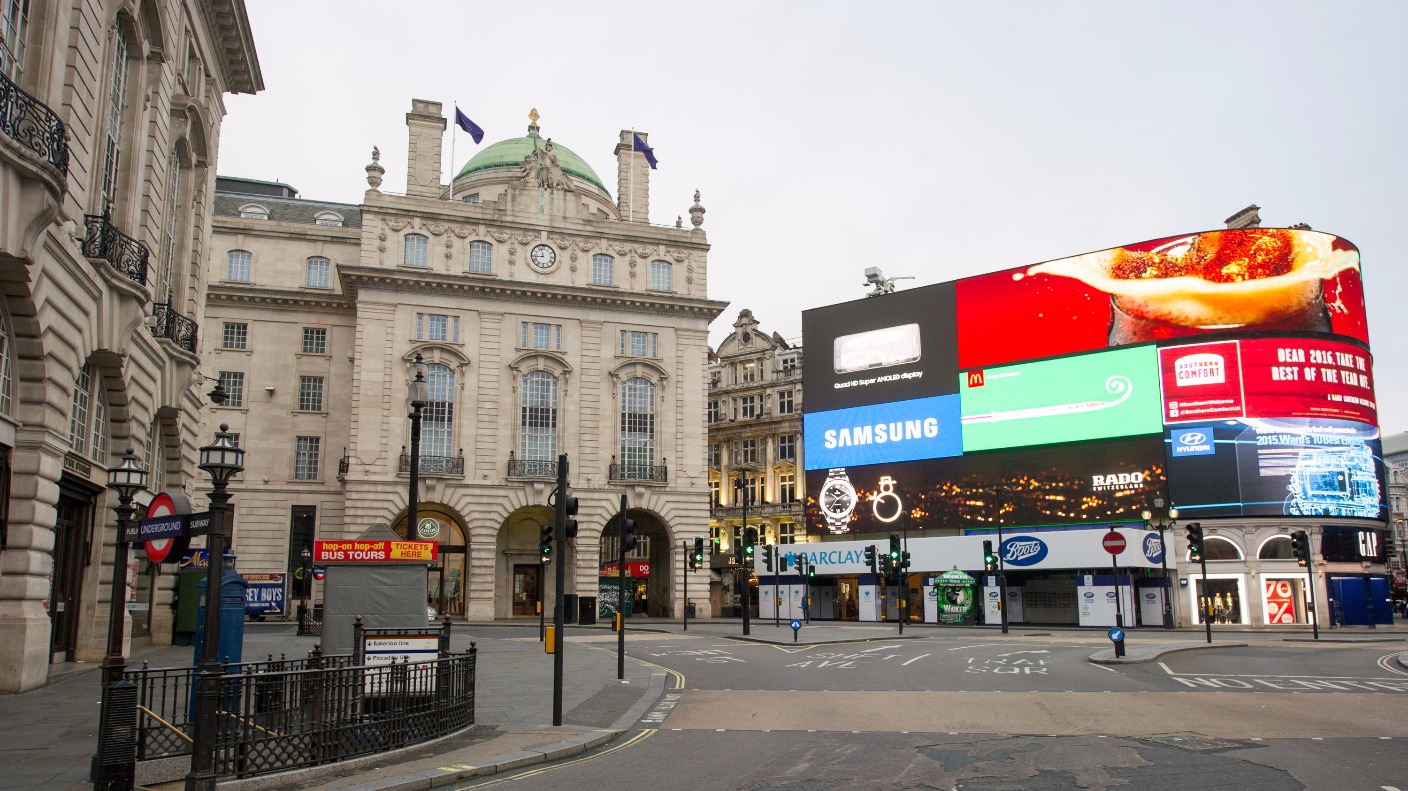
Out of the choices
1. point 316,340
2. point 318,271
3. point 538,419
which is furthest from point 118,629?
point 318,271

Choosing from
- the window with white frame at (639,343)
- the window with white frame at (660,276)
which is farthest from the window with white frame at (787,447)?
the window with white frame at (660,276)

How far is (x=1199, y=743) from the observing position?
1366cm

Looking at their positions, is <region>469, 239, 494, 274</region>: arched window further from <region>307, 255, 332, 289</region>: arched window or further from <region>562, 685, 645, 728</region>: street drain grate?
<region>562, 685, 645, 728</region>: street drain grate

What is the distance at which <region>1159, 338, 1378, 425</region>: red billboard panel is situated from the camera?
52.1 m

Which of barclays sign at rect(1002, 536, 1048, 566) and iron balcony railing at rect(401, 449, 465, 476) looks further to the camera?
iron balcony railing at rect(401, 449, 465, 476)

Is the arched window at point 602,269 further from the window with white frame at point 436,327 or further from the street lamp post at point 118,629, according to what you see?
the street lamp post at point 118,629

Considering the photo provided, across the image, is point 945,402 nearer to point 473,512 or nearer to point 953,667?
point 473,512

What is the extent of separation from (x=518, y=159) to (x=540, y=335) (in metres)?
15.0

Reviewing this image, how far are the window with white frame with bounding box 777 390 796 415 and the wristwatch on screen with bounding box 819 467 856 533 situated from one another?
12.1 meters

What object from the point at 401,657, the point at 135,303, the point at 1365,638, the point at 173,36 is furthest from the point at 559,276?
the point at 401,657

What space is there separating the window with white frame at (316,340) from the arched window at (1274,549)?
50.7 metres

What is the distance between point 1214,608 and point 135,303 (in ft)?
164

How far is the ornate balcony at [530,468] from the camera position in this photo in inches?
2267

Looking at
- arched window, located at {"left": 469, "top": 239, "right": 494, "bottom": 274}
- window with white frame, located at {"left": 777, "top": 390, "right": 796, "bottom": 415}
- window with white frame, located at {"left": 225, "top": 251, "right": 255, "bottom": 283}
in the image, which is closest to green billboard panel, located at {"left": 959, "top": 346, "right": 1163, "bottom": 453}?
window with white frame, located at {"left": 777, "top": 390, "right": 796, "bottom": 415}
